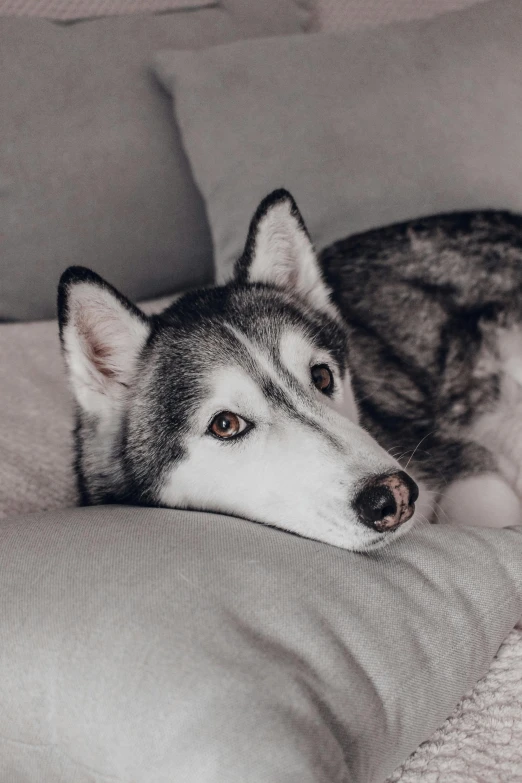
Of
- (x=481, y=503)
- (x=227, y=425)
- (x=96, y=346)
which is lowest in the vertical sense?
(x=481, y=503)

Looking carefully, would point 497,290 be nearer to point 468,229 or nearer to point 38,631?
point 468,229

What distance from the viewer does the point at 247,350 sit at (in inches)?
56.8

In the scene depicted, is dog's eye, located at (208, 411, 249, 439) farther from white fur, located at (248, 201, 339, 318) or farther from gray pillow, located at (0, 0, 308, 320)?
gray pillow, located at (0, 0, 308, 320)

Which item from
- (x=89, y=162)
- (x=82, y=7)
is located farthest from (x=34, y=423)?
(x=82, y=7)

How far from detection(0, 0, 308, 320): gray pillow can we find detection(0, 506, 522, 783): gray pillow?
1243mm

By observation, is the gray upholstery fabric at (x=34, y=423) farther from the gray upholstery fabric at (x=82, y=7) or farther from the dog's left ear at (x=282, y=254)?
the gray upholstery fabric at (x=82, y=7)

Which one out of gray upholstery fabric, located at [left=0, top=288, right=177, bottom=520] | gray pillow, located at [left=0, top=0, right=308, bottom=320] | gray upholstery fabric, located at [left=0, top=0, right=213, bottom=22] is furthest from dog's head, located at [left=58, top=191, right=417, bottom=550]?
gray upholstery fabric, located at [left=0, top=0, right=213, bottom=22]

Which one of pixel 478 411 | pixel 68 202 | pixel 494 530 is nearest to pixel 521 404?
pixel 478 411

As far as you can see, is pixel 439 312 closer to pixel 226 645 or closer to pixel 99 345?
pixel 99 345

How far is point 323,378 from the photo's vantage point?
157 centimetres

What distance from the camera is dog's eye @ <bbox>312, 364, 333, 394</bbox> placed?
1.55 metres

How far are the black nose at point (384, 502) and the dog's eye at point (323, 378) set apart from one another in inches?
15.2

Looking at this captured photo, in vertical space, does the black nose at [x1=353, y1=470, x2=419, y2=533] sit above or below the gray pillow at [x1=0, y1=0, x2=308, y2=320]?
below

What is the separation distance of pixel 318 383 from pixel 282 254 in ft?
1.21
